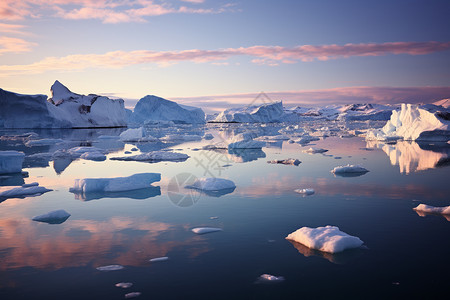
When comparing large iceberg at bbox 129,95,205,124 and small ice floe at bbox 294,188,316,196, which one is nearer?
small ice floe at bbox 294,188,316,196

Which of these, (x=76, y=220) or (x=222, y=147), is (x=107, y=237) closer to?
(x=76, y=220)

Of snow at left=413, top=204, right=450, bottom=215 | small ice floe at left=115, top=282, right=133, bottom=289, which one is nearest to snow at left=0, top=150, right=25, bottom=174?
small ice floe at left=115, top=282, right=133, bottom=289

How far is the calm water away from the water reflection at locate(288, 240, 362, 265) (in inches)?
0.5

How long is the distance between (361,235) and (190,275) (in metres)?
2.44

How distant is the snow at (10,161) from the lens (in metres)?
10.0

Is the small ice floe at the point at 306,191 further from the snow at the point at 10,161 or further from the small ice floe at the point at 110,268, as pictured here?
the snow at the point at 10,161

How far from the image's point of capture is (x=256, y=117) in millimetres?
69375

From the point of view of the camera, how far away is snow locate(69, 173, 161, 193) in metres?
Result: 7.62

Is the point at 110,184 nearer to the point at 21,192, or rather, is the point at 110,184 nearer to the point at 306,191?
the point at 21,192

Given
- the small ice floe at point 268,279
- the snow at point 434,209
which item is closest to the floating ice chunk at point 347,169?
the snow at point 434,209

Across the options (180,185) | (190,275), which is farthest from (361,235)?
(180,185)

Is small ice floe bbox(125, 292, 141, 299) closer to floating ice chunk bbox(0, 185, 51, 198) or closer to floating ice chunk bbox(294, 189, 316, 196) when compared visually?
floating ice chunk bbox(294, 189, 316, 196)

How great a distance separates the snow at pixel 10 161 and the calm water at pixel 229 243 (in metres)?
2.30

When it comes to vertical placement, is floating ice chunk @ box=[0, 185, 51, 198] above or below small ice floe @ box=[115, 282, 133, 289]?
above
